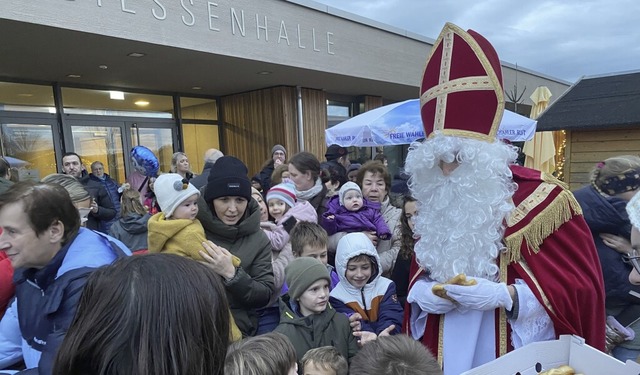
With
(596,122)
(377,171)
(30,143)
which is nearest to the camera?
(377,171)

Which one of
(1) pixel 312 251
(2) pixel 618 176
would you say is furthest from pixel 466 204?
(2) pixel 618 176

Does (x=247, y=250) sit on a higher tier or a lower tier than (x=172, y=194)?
lower

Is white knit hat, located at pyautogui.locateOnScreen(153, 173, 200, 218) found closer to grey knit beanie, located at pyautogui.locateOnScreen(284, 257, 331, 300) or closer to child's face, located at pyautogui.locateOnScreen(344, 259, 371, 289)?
grey knit beanie, located at pyautogui.locateOnScreen(284, 257, 331, 300)

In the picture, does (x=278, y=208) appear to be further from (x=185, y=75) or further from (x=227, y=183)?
(x=185, y=75)

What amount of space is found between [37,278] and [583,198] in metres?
2.80

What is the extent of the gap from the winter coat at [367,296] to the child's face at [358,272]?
0.08 ft

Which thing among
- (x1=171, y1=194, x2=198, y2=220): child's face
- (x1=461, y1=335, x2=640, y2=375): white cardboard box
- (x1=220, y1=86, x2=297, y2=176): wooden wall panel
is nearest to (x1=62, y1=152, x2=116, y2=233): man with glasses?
(x1=171, y1=194, x2=198, y2=220): child's face

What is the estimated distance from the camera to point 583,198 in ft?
7.85

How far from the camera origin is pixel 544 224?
1.75m

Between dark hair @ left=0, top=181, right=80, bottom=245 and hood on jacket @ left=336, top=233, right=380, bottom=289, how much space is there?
1426 mm

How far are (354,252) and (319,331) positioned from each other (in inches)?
20.5

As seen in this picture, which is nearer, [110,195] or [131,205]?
[131,205]

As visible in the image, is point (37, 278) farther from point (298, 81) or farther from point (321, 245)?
point (298, 81)

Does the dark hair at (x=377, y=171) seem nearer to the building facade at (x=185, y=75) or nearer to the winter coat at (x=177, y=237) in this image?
the winter coat at (x=177, y=237)
